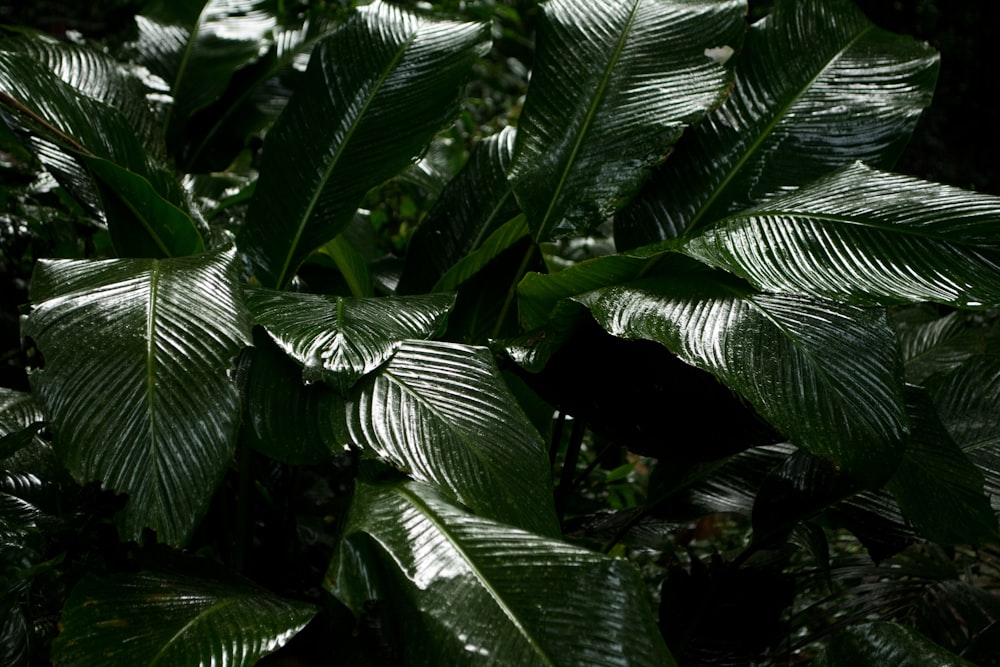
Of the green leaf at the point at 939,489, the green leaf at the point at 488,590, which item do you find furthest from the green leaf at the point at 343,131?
the green leaf at the point at 939,489

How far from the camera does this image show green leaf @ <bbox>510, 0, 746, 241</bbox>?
1649 millimetres

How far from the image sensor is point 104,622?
3.63 ft

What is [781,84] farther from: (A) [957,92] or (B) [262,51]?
(A) [957,92]

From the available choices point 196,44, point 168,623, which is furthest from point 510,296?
point 196,44

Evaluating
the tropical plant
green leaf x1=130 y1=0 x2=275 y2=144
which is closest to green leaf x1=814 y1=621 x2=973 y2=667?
the tropical plant

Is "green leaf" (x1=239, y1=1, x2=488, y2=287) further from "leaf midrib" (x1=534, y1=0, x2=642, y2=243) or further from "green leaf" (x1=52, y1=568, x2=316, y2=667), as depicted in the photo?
"green leaf" (x1=52, y1=568, x2=316, y2=667)

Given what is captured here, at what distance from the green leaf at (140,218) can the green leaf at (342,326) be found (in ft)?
0.69

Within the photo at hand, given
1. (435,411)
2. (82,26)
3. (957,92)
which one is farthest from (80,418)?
(957,92)

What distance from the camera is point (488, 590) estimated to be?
3.32 feet

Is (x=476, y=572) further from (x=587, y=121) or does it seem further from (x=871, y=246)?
(x=587, y=121)

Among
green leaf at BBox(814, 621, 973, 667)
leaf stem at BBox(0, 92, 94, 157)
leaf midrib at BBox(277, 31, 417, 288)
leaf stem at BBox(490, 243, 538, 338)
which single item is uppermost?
leaf stem at BBox(0, 92, 94, 157)

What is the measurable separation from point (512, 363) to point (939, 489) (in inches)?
27.9

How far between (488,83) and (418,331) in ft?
10.8

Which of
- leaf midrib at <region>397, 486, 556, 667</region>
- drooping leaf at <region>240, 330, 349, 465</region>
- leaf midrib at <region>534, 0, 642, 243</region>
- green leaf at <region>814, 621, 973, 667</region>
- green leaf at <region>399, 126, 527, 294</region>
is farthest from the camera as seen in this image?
green leaf at <region>399, 126, 527, 294</region>
